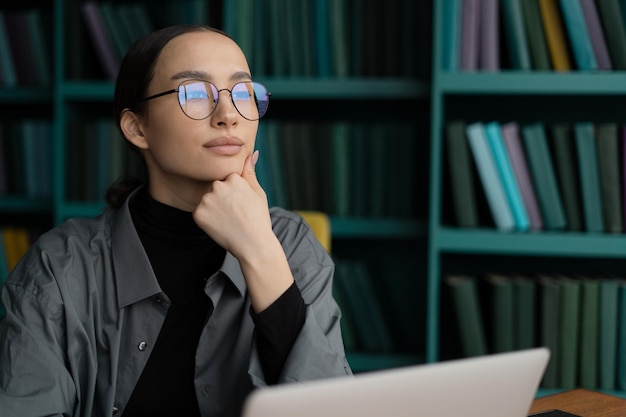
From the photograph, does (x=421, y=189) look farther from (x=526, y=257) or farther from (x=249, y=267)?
(x=249, y=267)

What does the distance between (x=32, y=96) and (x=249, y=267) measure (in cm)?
206

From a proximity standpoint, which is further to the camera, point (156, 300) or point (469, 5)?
point (469, 5)

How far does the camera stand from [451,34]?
97.2 inches

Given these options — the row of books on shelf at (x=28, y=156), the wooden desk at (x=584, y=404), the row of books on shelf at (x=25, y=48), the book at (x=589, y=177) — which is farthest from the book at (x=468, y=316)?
the row of books on shelf at (x=25, y=48)

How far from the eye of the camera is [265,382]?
118cm

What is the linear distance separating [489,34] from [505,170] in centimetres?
44

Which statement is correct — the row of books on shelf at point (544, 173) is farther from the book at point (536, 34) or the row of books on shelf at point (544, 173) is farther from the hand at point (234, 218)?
the hand at point (234, 218)

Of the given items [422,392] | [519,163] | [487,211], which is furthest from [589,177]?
[422,392]

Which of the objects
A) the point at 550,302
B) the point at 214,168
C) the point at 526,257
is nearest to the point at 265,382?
the point at 214,168

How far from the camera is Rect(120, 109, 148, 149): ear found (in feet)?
4.47

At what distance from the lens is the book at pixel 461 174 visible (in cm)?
249

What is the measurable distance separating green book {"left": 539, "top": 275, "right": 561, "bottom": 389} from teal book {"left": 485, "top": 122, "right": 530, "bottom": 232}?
0.23 m

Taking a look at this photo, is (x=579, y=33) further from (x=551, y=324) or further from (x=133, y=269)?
(x=133, y=269)

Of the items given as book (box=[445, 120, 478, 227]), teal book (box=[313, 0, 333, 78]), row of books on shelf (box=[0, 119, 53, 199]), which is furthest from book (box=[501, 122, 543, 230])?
row of books on shelf (box=[0, 119, 53, 199])
